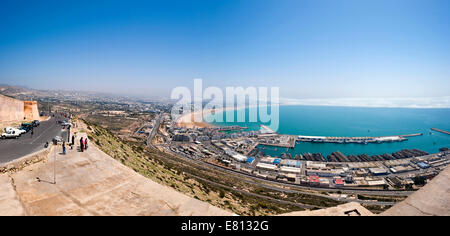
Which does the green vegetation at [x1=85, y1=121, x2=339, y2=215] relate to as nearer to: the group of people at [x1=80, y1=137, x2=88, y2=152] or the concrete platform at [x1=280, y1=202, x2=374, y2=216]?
the group of people at [x1=80, y1=137, x2=88, y2=152]

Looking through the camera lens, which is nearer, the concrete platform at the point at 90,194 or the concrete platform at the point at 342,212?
the concrete platform at the point at 342,212

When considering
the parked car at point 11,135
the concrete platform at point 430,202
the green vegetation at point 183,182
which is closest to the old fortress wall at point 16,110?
the green vegetation at point 183,182

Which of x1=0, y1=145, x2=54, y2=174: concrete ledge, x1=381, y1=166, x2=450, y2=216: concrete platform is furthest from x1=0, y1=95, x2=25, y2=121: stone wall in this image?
x1=381, y1=166, x2=450, y2=216: concrete platform

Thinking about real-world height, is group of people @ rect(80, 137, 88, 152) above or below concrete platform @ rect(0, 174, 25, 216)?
above

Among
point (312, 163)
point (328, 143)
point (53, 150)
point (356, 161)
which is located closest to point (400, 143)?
point (328, 143)

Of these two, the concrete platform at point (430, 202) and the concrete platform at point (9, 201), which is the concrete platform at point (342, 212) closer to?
the concrete platform at point (430, 202)

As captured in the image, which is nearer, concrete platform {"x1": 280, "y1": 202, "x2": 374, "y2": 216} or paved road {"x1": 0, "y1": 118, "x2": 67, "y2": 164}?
concrete platform {"x1": 280, "y1": 202, "x2": 374, "y2": 216}

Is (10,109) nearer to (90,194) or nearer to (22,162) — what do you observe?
(22,162)

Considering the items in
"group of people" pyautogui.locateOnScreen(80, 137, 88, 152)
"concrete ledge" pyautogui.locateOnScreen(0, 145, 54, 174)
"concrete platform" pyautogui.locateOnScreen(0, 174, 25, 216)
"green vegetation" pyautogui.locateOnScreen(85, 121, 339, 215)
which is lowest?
→ "green vegetation" pyautogui.locateOnScreen(85, 121, 339, 215)
